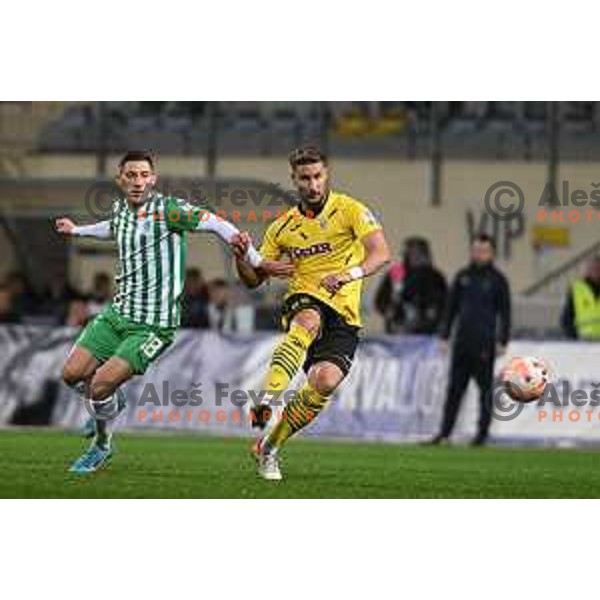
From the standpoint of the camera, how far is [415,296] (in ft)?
73.6

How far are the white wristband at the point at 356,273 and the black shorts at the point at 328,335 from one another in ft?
1.37

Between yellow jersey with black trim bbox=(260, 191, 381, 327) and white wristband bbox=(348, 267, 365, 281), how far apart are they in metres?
0.32

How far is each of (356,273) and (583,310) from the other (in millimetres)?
8990

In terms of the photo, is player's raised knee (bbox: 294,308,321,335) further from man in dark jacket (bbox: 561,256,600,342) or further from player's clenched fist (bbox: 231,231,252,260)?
man in dark jacket (bbox: 561,256,600,342)

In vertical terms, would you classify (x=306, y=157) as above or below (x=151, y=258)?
above

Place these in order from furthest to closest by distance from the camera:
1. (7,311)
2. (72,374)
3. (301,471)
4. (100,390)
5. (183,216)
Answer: (7,311)
(301,471)
(72,374)
(100,390)
(183,216)

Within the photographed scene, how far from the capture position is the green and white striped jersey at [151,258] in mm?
13609

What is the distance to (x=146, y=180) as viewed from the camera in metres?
13.5

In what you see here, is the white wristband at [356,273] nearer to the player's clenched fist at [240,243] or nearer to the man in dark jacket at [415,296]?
the player's clenched fist at [240,243]

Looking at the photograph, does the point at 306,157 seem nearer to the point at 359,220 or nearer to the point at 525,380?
the point at 359,220

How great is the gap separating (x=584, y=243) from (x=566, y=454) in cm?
684

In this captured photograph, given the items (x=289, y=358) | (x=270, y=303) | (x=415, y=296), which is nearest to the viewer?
(x=289, y=358)

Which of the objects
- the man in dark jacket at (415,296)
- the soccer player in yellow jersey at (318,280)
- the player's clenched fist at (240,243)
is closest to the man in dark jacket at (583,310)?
the man in dark jacket at (415,296)

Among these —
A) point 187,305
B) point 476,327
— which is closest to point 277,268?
point 476,327
